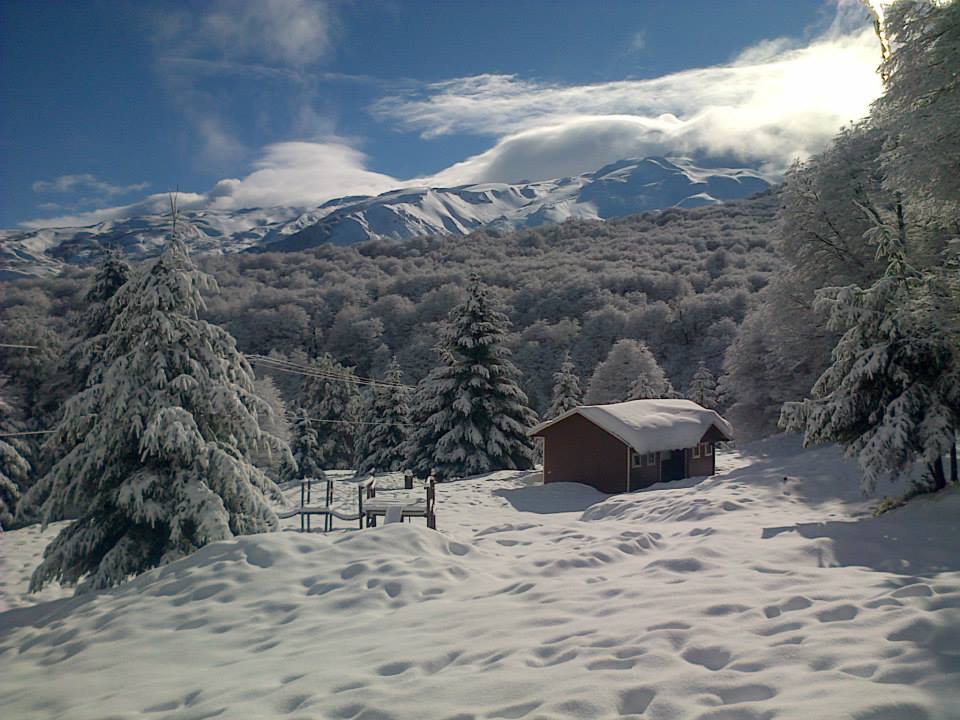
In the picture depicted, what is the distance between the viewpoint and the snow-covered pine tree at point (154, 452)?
405 inches

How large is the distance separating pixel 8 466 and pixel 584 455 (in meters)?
22.7

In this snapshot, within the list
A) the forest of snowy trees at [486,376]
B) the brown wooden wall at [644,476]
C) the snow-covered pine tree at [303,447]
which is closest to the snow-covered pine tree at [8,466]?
the forest of snowy trees at [486,376]

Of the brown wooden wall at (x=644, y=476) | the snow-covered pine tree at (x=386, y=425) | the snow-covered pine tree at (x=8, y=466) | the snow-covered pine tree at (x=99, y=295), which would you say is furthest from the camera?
the snow-covered pine tree at (x=386, y=425)

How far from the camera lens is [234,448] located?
456 inches

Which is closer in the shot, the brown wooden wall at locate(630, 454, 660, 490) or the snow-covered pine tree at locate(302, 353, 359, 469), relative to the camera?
the brown wooden wall at locate(630, 454, 660, 490)

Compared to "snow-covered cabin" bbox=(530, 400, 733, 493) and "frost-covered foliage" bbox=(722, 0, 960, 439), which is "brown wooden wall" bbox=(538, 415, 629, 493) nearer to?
"snow-covered cabin" bbox=(530, 400, 733, 493)

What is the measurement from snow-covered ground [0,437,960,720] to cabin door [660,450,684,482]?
15.7 metres

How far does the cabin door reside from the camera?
2682 cm

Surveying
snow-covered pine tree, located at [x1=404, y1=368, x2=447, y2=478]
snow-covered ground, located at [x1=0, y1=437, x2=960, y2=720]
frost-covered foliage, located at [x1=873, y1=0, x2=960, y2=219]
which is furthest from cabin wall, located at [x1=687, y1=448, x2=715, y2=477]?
frost-covered foliage, located at [x1=873, y1=0, x2=960, y2=219]

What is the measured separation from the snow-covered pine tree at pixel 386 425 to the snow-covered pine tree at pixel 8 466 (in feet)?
57.0

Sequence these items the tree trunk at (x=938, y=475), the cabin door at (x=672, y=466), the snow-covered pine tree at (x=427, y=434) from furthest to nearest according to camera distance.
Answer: the snow-covered pine tree at (x=427, y=434) → the cabin door at (x=672, y=466) → the tree trunk at (x=938, y=475)

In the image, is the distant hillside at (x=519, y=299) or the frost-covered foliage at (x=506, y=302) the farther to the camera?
the distant hillside at (x=519, y=299)

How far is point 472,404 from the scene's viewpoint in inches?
1207

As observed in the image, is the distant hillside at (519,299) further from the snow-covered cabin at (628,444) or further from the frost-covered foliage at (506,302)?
the snow-covered cabin at (628,444)
